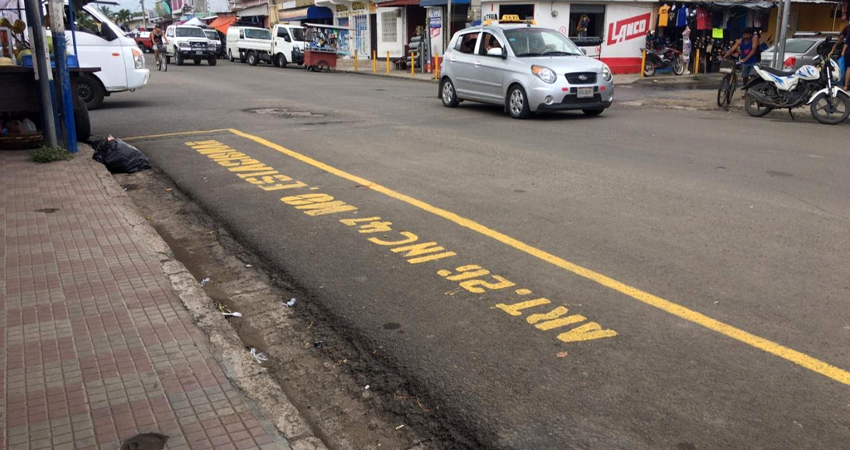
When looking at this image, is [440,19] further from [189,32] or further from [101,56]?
[101,56]

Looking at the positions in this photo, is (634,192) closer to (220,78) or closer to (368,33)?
(220,78)

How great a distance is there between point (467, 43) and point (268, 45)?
25.2 meters

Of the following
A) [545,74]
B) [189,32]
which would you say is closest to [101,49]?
[545,74]

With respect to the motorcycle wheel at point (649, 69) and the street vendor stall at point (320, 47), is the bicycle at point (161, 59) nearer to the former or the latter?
the street vendor stall at point (320, 47)

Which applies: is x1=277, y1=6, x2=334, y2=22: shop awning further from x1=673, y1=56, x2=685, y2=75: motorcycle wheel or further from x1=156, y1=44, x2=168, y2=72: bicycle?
x1=673, y1=56, x2=685, y2=75: motorcycle wheel

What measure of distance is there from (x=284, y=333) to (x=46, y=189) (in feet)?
14.9

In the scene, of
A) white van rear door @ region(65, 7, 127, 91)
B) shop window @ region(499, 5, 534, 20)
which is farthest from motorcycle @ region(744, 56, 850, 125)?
shop window @ region(499, 5, 534, 20)

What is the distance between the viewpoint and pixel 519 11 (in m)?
30.1

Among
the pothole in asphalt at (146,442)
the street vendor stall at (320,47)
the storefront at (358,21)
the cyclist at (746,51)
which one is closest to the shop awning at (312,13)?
the storefront at (358,21)

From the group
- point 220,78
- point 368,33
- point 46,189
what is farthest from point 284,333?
point 368,33

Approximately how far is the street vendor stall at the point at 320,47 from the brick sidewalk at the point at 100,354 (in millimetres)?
29215

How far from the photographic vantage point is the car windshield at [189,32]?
123 ft

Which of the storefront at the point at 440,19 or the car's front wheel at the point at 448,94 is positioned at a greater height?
the storefront at the point at 440,19

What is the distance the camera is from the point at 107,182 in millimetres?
7992
